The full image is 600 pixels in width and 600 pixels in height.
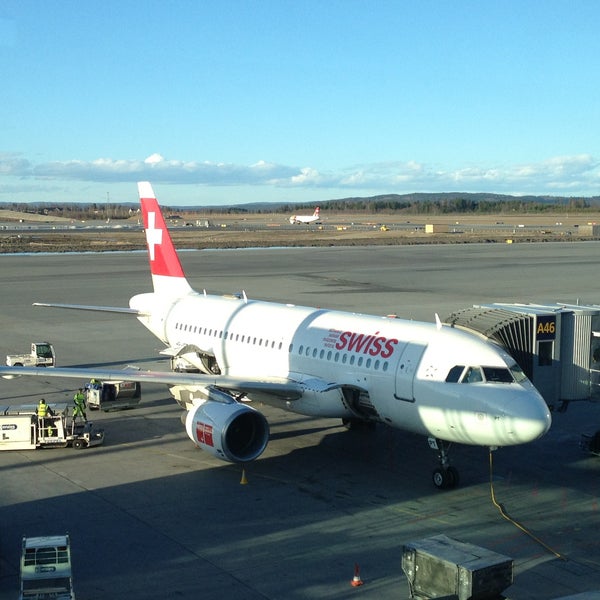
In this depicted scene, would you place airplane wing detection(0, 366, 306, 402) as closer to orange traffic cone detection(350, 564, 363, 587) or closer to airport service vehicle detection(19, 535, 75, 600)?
orange traffic cone detection(350, 564, 363, 587)

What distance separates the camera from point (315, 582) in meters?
14.6

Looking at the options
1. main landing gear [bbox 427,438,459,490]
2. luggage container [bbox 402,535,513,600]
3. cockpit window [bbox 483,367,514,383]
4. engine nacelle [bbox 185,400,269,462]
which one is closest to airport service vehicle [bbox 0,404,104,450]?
engine nacelle [bbox 185,400,269,462]

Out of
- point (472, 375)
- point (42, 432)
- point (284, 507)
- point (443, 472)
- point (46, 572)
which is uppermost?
point (472, 375)

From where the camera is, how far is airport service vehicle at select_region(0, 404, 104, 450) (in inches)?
Result: 880

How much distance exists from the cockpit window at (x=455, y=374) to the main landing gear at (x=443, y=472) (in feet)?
5.25

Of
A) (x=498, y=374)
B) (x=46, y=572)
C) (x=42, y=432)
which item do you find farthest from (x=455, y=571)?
(x=42, y=432)

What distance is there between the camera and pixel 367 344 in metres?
21.5

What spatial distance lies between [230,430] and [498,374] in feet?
20.8

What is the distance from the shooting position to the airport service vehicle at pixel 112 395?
26.7 metres

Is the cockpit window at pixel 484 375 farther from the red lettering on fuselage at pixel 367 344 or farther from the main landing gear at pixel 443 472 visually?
the red lettering on fuselage at pixel 367 344

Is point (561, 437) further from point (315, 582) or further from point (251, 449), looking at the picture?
point (315, 582)

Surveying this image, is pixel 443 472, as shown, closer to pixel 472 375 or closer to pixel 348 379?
pixel 472 375

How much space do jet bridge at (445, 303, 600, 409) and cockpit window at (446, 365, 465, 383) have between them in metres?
2.66

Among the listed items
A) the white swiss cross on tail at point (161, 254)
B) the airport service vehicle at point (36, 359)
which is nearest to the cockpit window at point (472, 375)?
the white swiss cross on tail at point (161, 254)
